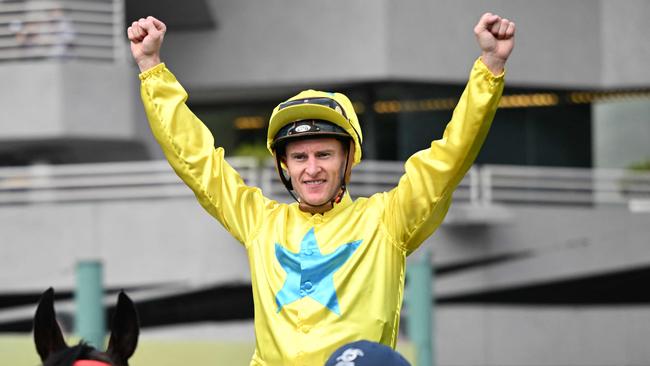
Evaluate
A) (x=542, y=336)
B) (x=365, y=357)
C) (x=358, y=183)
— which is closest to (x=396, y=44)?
(x=358, y=183)

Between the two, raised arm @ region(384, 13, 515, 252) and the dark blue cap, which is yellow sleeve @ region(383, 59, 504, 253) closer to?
raised arm @ region(384, 13, 515, 252)

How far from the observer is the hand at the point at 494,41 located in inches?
154

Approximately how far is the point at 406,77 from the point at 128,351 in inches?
565

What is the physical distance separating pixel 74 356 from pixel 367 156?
1559cm

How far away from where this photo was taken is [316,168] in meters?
4.05

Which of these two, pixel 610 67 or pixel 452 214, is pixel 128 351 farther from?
pixel 610 67

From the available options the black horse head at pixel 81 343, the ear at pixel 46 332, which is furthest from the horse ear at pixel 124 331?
the ear at pixel 46 332

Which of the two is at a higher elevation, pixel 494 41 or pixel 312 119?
pixel 494 41

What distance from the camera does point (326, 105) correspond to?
13.3 ft

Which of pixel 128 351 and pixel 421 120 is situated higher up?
pixel 421 120

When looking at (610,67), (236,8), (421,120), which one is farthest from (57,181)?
(610,67)

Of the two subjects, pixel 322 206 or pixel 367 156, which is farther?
pixel 367 156

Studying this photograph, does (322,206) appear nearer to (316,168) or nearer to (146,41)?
(316,168)

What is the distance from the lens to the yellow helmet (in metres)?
4.05
